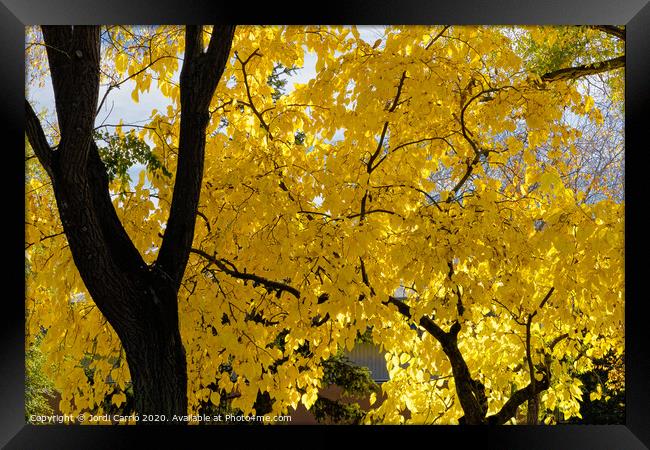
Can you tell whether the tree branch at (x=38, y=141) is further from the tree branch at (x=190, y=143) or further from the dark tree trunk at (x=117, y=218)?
the tree branch at (x=190, y=143)

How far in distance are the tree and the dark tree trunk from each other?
11mm

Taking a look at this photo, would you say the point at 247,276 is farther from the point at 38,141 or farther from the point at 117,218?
the point at 38,141

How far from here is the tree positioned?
2.81 meters

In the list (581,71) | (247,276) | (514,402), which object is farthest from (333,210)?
(514,402)

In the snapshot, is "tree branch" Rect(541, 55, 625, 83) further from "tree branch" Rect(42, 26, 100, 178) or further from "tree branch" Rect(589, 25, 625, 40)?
"tree branch" Rect(42, 26, 100, 178)

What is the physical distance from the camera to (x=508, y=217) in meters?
3.46

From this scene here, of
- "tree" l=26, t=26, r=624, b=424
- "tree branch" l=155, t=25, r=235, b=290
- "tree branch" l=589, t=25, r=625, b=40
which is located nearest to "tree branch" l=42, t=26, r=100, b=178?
"tree" l=26, t=26, r=624, b=424

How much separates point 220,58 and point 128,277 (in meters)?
0.94

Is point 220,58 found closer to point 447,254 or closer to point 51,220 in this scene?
point 51,220

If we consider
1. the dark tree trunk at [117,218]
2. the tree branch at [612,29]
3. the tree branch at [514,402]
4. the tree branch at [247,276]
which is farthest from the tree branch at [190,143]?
the tree branch at [514,402]

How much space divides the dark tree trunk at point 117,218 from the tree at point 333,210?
0.01 metres
